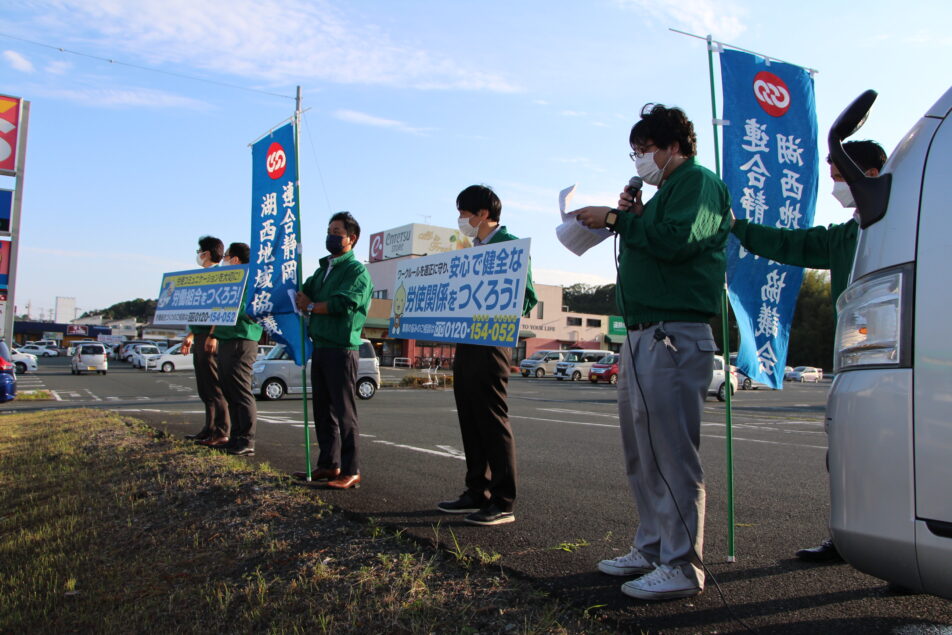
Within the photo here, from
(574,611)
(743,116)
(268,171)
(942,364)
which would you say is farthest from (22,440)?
(942,364)

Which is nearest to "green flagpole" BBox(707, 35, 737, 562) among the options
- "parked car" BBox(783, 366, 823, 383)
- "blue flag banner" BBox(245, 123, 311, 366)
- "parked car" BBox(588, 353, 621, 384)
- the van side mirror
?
the van side mirror

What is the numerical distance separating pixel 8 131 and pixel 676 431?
56.0 ft

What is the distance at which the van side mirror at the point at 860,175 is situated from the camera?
1.91m

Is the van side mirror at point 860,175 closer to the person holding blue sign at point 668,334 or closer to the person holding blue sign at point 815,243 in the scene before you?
the person holding blue sign at point 668,334

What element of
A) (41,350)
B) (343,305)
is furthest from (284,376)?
(41,350)

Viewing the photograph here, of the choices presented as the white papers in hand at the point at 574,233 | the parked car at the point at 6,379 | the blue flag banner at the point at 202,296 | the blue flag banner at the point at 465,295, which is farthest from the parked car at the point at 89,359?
the white papers in hand at the point at 574,233

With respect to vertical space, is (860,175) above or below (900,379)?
above

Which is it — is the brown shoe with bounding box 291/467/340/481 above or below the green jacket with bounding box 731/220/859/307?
below

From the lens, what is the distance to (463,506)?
399cm

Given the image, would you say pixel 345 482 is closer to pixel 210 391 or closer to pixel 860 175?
pixel 210 391

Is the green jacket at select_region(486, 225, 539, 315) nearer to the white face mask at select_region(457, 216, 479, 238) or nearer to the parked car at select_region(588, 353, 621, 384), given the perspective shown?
the white face mask at select_region(457, 216, 479, 238)

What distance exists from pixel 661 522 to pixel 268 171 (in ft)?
14.6

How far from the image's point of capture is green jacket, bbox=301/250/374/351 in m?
4.72

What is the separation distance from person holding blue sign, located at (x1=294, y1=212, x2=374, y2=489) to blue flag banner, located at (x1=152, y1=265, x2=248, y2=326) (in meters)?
1.52
